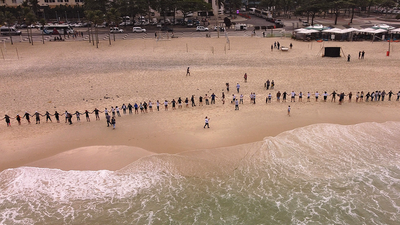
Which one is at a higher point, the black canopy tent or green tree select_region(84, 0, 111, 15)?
green tree select_region(84, 0, 111, 15)

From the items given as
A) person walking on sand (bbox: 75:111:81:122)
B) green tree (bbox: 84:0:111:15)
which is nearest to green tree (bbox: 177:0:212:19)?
green tree (bbox: 84:0:111:15)

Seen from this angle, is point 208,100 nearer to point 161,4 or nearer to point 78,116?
point 78,116

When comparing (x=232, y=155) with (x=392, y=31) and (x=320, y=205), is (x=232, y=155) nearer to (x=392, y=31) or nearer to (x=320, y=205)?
(x=320, y=205)

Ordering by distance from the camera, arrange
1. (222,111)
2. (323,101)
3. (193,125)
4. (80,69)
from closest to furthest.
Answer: (193,125) → (222,111) → (323,101) → (80,69)

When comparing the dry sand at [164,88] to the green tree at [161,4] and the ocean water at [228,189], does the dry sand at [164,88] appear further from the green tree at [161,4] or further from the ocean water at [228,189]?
the green tree at [161,4]

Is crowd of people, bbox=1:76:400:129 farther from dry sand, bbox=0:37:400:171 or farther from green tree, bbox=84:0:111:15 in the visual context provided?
green tree, bbox=84:0:111:15

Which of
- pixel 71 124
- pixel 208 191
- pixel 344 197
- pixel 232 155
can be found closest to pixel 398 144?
pixel 344 197

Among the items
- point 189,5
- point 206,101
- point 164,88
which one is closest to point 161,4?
point 189,5
